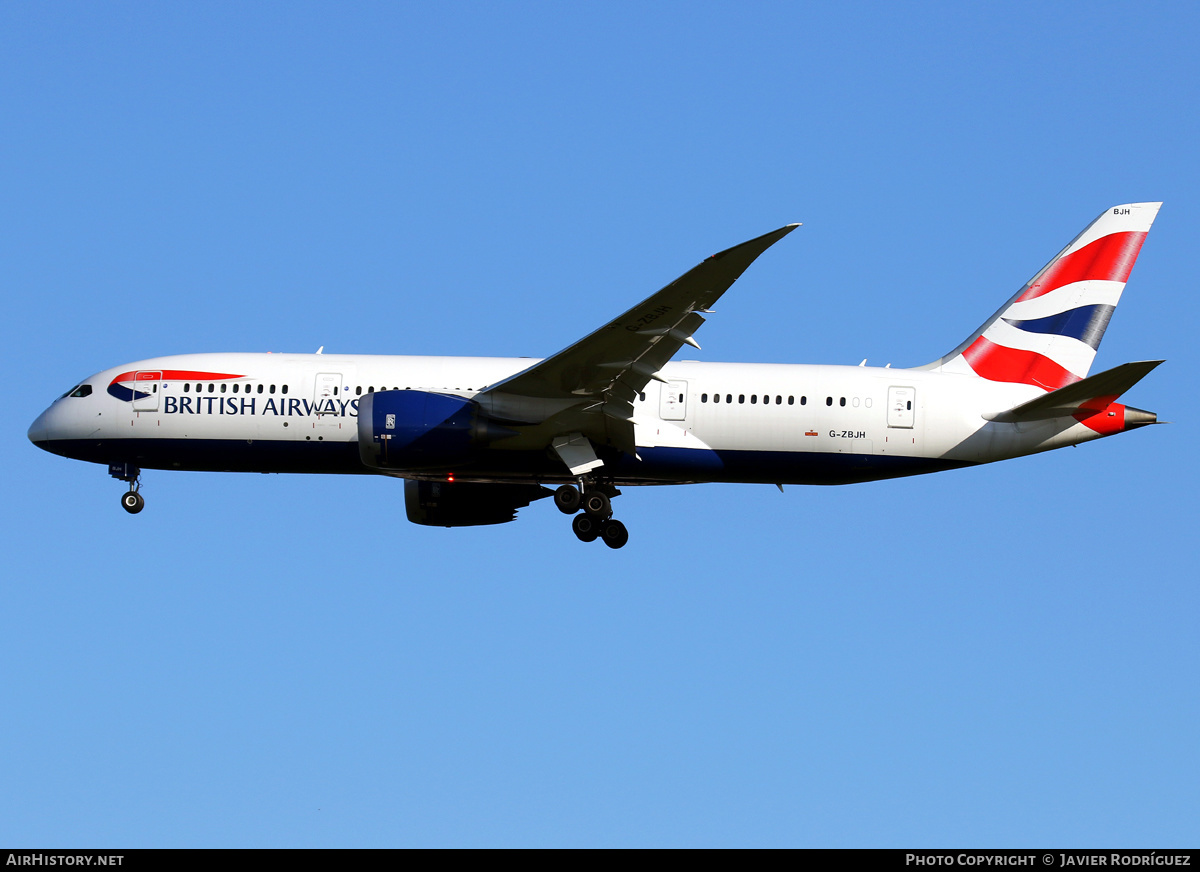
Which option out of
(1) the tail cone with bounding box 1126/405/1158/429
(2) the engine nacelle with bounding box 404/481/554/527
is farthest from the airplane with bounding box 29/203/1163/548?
Result: (2) the engine nacelle with bounding box 404/481/554/527

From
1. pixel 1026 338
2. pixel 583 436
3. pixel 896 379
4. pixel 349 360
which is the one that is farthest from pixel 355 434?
pixel 1026 338

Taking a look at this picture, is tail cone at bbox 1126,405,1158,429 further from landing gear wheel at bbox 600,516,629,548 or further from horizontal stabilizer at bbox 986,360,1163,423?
landing gear wheel at bbox 600,516,629,548

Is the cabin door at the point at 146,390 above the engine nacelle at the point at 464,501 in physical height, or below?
above

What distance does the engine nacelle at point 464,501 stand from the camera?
114ft

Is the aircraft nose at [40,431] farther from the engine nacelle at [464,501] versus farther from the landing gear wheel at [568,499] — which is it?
the landing gear wheel at [568,499]

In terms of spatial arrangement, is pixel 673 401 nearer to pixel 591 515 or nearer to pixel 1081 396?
pixel 591 515

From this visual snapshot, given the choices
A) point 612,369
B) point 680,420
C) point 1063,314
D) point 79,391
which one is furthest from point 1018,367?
point 79,391

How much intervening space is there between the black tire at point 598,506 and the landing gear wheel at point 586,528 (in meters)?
0.14

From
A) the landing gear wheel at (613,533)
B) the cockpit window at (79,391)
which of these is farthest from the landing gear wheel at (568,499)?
the cockpit window at (79,391)

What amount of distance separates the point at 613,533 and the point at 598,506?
0.71 meters
